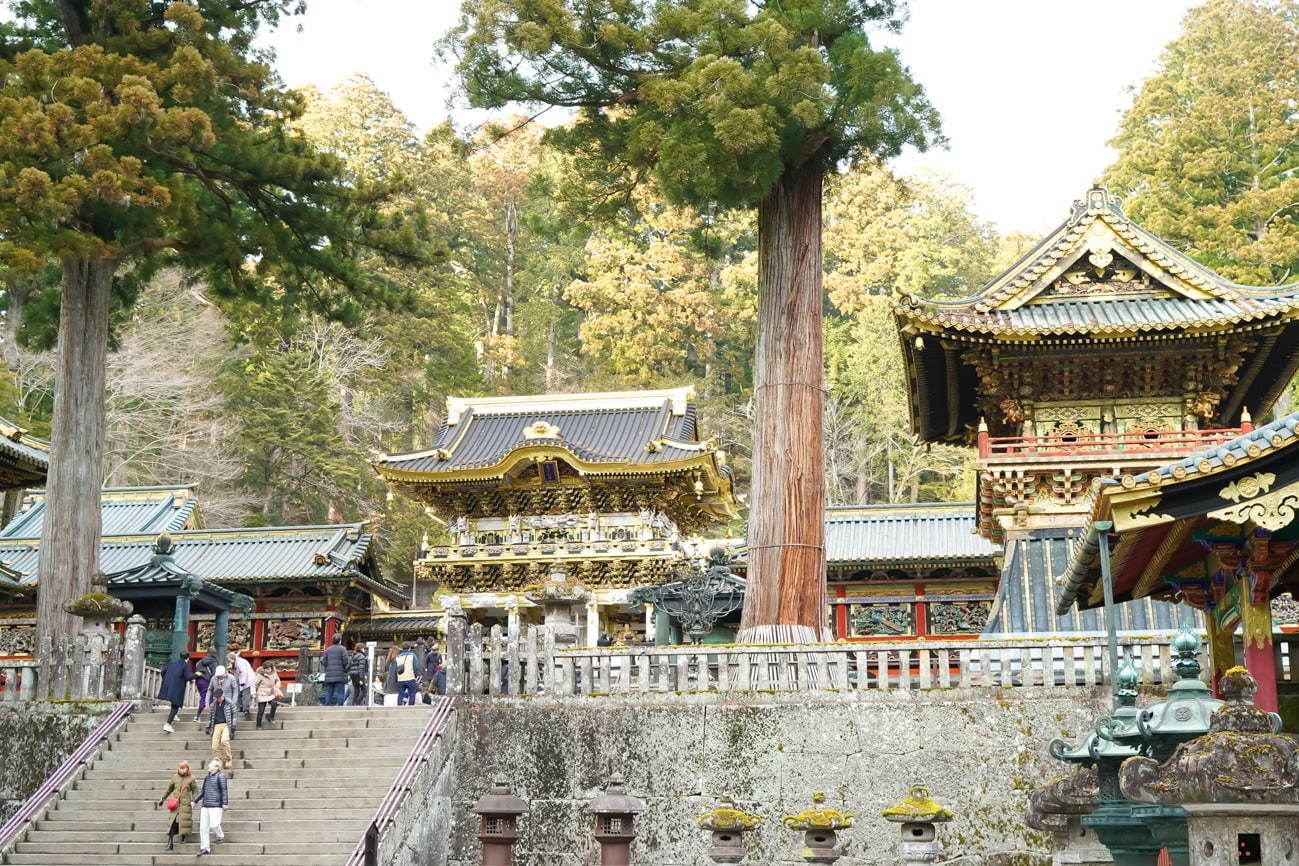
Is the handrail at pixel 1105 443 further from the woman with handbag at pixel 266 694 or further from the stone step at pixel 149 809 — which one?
the stone step at pixel 149 809

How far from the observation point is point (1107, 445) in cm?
2122

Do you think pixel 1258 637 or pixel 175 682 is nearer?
pixel 1258 637

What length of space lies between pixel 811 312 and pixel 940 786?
633 cm

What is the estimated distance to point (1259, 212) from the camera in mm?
34500

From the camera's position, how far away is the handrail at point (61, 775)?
47.9 ft

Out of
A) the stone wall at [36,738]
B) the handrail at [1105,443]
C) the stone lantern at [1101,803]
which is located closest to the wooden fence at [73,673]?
the stone wall at [36,738]

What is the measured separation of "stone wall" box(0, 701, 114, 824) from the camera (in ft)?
54.1

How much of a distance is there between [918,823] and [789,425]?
6976 mm

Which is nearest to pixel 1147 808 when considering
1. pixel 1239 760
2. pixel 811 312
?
pixel 1239 760

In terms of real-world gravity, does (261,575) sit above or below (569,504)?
below

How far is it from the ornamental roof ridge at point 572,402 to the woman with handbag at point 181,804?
2042 centimetres

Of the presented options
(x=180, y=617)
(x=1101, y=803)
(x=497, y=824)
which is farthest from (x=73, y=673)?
(x=1101, y=803)

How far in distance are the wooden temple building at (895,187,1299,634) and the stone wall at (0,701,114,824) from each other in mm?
12039

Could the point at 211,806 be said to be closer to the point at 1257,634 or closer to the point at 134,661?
the point at 134,661
